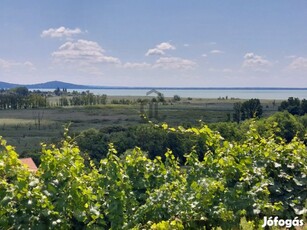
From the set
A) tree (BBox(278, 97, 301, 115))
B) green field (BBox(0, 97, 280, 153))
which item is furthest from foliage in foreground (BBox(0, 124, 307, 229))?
tree (BBox(278, 97, 301, 115))

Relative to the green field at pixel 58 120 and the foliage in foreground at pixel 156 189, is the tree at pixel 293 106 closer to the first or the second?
the green field at pixel 58 120

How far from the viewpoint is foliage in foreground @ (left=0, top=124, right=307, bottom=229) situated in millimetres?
3986

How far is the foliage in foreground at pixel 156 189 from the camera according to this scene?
399cm

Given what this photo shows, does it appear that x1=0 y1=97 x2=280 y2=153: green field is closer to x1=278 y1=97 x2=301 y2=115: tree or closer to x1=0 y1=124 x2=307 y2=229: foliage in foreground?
x1=278 y1=97 x2=301 y2=115: tree

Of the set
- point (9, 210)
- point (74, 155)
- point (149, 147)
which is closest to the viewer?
point (9, 210)

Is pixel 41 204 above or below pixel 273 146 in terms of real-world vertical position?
below

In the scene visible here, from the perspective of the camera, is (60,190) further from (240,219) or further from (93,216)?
(240,219)

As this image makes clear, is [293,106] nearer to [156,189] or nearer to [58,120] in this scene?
[58,120]

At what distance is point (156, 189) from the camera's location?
483 centimetres

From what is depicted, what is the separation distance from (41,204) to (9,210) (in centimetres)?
32

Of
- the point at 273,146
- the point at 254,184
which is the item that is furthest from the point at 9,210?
the point at 273,146

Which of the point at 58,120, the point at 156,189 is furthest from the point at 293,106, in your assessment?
the point at 156,189

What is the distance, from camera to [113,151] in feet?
16.3

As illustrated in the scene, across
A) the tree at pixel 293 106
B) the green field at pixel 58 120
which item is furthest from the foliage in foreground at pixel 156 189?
the tree at pixel 293 106
